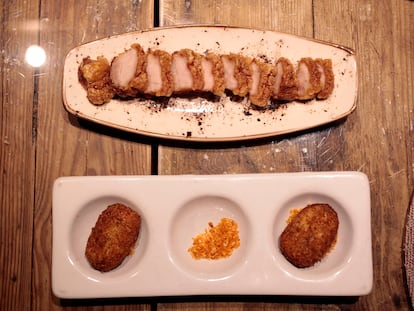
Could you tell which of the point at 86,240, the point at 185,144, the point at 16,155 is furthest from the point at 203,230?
the point at 16,155

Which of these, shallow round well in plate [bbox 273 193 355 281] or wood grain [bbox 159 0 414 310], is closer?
shallow round well in plate [bbox 273 193 355 281]

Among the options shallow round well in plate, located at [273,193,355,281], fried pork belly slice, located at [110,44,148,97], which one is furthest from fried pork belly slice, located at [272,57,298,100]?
fried pork belly slice, located at [110,44,148,97]

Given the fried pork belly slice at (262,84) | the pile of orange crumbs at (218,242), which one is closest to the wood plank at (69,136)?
the pile of orange crumbs at (218,242)

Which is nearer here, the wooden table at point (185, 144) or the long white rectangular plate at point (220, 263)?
the long white rectangular plate at point (220, 263)

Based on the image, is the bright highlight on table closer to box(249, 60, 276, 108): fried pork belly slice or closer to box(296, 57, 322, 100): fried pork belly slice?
box(249, 60, 276, 108): fried pork belly slice

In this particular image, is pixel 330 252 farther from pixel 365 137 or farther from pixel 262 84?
pixel 262 84

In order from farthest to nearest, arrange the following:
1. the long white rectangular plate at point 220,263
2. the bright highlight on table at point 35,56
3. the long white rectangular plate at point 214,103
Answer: the bright highlight on table at point 35,56 < the long white rectangular plate at point 214,103 < the long white rectangular plate at point 220,263

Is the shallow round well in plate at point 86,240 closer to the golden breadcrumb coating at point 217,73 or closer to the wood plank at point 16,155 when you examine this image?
the wood plank at point 16,155
